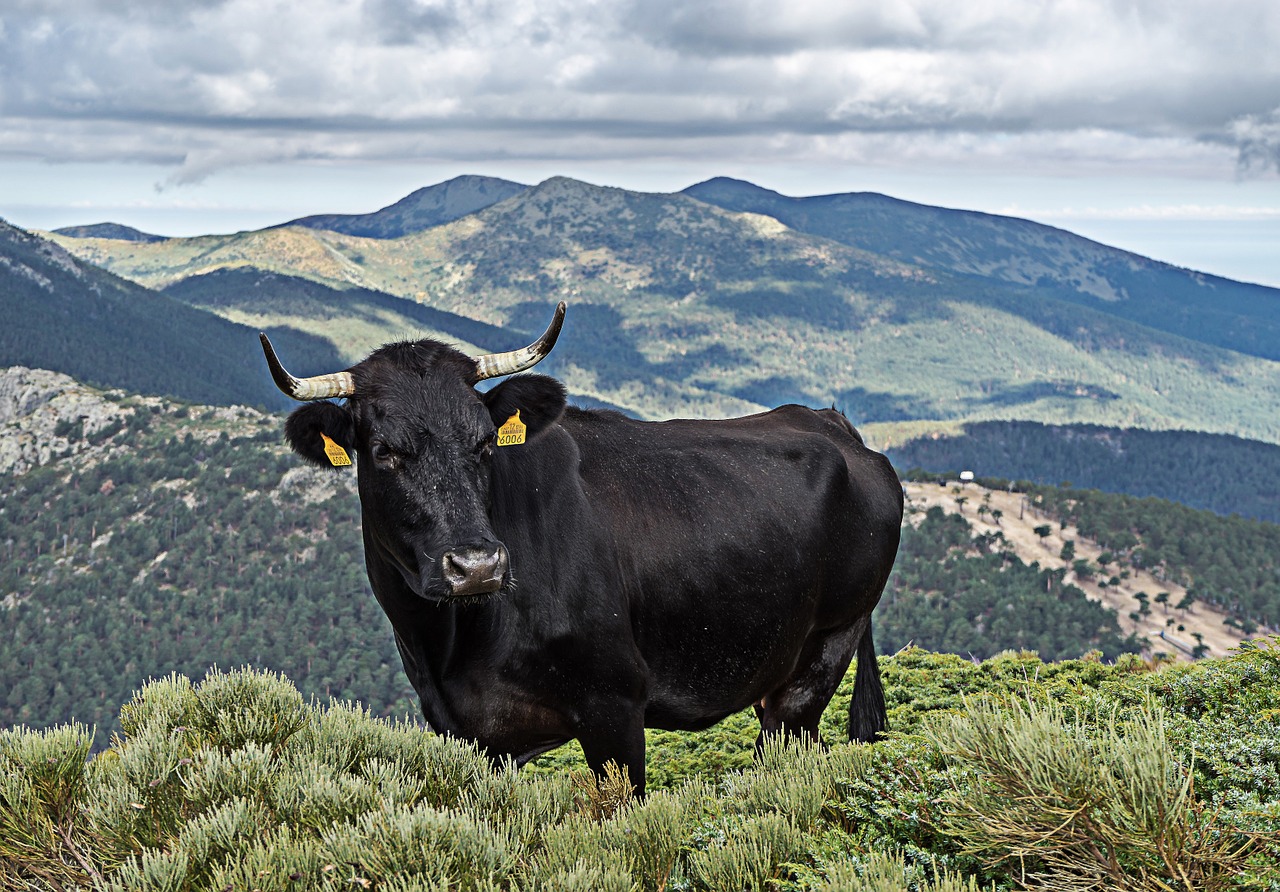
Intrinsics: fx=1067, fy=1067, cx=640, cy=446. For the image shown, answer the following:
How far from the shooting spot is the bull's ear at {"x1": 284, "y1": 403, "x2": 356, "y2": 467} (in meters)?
9.00

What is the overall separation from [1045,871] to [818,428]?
8.26m

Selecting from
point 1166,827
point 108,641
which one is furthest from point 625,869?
point 108,641

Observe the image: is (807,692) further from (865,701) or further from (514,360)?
(514,360)

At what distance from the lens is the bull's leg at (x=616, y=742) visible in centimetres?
888

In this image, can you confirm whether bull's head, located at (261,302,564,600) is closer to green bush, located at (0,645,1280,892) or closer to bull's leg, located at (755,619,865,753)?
green bush, located at (0,645,1280,892)

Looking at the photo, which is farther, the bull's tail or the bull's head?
the bull's tail

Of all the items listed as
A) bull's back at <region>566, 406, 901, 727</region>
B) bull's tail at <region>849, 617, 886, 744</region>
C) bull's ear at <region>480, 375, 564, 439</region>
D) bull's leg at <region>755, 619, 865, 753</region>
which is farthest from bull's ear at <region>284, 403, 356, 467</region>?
bull's tail at <region>849, 617, 886, 744</region>

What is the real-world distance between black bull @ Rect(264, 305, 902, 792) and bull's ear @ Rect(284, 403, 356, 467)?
20mm

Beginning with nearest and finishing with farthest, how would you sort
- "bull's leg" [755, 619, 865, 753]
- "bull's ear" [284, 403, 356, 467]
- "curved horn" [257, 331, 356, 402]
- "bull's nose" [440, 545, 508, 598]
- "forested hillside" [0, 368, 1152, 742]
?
"bull's nose" [440, 545, 508, 598], "curved horn" [257, 331, 356, 402], "bull's ear" [284, 403, 356, 467], "bull's leg" [755, 619, 865, 753], "forested hillside" [0, 368, 1152, 742]

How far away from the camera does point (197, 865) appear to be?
15.5ft

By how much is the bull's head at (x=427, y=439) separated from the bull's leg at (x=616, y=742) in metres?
1.77

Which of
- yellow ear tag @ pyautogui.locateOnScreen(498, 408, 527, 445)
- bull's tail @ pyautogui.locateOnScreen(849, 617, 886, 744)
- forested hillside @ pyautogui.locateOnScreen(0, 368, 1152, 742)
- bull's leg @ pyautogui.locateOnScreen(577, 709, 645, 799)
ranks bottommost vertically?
forested hillside @ pyautogui.locateOnScreen(0, 368, 1152, 742)

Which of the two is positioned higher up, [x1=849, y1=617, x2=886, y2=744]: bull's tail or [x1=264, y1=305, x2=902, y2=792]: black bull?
[x1=264, y1=305, x2=902, y2=792]: black bull

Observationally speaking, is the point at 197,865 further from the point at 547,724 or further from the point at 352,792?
the point at 547,724
